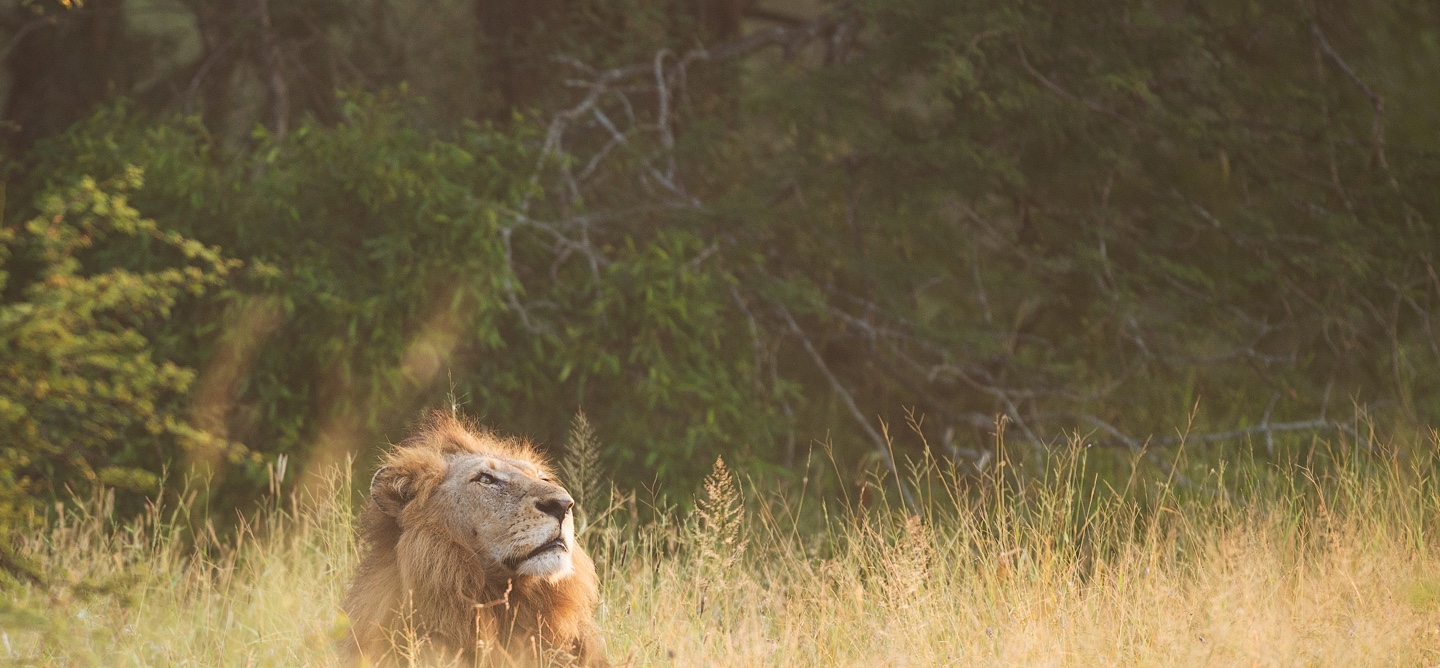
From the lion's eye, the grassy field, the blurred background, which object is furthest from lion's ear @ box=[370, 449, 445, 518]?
the blurred background

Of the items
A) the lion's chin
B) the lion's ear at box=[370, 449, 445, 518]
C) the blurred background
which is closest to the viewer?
the lion's chin

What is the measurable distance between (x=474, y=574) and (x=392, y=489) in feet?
1.39

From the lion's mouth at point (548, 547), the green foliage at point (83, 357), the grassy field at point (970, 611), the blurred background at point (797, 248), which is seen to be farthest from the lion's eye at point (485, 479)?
the blurred background at point (797, 248)

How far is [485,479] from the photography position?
382 centimetres

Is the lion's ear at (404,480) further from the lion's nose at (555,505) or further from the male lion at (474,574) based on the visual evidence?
the lion's nose at (555,505)

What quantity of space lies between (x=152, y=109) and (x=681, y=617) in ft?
27.0

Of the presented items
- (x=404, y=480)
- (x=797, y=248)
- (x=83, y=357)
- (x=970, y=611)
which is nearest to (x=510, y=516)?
(x=404, y=480)

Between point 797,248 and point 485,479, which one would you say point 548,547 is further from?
point 797,248

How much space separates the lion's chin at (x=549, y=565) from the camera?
3.56 metres

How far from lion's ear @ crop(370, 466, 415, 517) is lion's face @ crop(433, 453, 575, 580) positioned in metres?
0.12

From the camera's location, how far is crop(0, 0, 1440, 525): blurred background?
749 cm

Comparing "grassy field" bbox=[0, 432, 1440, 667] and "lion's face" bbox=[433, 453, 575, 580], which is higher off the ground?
"lion's face" bbox=[433, 453, 575, 580]

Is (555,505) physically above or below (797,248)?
above

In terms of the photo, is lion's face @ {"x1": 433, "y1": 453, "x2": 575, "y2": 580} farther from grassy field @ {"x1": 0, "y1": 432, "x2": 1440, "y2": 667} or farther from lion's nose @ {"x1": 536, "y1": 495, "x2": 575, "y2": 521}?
grassy field @ {"x1": 0, "y1": 432, "x2": 1440, "y2": 667}
